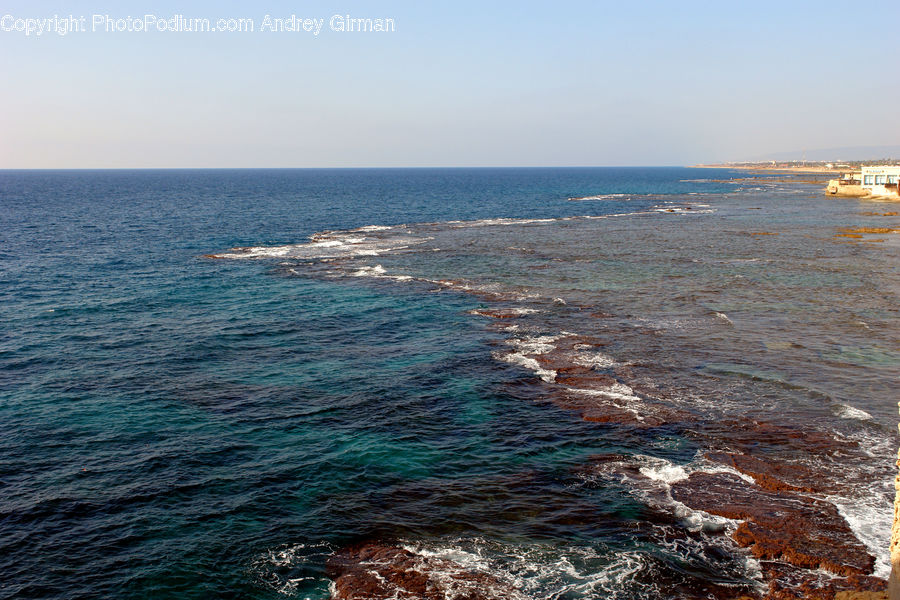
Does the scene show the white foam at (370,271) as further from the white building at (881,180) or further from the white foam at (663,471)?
the white building at (881,180)

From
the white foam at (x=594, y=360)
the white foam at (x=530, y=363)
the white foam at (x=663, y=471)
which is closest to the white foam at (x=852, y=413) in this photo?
the white foam at (x=663, y=471)

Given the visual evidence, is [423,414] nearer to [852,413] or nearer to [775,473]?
[775,473]

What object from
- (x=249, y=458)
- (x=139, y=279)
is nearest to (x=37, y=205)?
(x=139, y=279)

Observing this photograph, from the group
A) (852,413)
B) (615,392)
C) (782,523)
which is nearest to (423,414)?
(615,392)

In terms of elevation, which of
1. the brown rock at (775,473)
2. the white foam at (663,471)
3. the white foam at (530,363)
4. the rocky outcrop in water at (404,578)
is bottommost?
the rocky outcrop in water at (404,578)

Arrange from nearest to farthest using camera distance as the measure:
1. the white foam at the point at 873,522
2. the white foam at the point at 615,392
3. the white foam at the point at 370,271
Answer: the white foam at the point at 873,522 < the white foam at the point at 615,392 < the white foam at the point at 370,271

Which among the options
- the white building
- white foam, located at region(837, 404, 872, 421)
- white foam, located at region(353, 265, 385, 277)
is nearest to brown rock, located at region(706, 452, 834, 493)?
white foam, located at region(837, 404, 872, 421)
